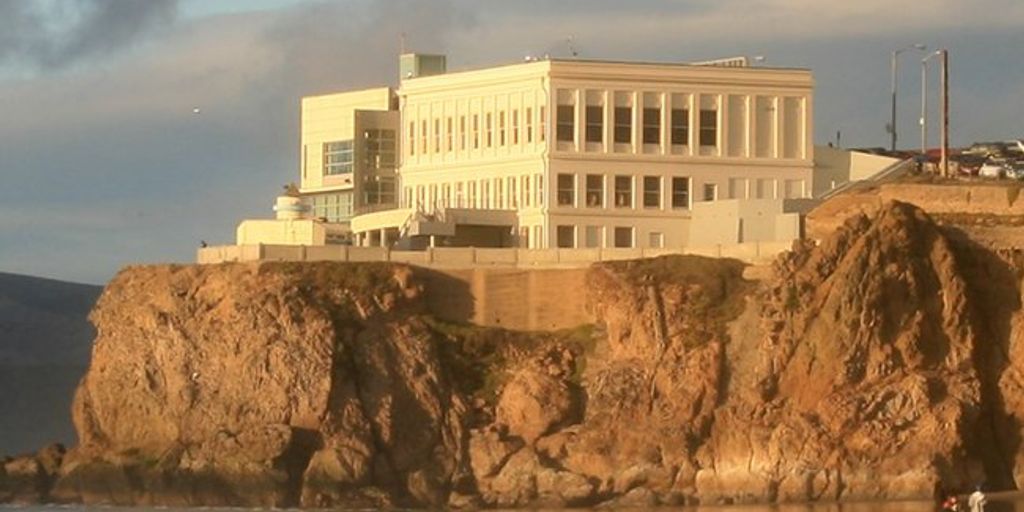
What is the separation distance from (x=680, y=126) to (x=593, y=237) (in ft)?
16.5

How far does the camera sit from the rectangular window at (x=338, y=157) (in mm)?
156875

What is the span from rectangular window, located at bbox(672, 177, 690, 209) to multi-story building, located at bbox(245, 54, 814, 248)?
0.12 ft

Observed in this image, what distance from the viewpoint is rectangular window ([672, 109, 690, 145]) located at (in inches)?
5679

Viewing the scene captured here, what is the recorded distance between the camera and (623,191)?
144250mm

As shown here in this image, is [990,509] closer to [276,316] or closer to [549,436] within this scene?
[549,436]

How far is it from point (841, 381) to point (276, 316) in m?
18.9

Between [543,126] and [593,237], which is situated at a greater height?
[543,126]

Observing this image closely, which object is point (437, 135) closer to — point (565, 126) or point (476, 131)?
point (476, 131)

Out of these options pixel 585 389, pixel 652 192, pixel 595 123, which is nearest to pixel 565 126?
pixel 595 123

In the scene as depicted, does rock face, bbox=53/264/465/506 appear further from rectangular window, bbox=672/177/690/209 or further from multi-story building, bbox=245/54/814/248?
rectangular window, bbox=672/177/690/209

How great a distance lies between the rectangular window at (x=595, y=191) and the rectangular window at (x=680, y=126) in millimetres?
3019

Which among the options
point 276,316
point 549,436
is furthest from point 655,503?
point 276,316

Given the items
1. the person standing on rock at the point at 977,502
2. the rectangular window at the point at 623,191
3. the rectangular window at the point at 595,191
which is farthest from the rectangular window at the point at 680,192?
the person standing on rock at the point at 977,502

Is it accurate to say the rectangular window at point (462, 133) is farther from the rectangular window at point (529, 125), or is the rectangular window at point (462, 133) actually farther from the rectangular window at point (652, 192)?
the rectangular window at point (652, 192)
